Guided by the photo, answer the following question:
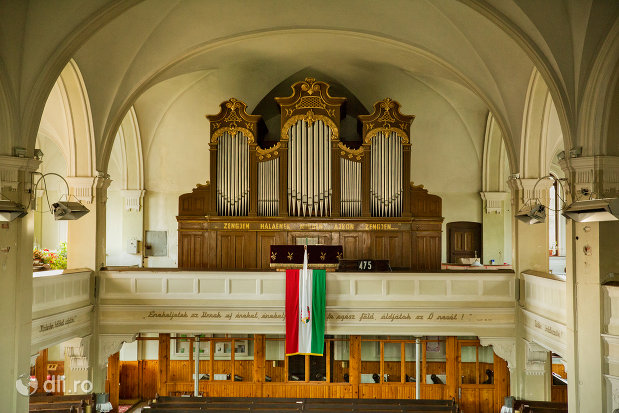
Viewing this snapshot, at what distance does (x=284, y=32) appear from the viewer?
1394 centimetres

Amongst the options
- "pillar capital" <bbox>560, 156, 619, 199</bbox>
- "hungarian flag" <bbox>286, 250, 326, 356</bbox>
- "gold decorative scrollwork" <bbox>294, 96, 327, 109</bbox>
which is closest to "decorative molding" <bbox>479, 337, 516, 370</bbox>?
"hungarian flag" <bbox>286, 250, 326, 356</bbox>

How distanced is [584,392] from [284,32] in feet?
29.5

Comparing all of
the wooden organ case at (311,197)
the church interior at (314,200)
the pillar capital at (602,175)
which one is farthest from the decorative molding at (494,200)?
the pillar capital at (602,175)

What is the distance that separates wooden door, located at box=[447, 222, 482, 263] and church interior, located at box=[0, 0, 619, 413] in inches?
3.0

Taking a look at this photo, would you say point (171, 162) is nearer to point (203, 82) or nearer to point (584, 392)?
point (203, 82)

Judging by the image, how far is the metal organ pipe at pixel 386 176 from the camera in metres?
15.1

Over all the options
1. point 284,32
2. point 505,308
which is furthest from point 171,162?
point 505,308

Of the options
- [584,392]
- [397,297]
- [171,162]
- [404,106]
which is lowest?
[584,392]

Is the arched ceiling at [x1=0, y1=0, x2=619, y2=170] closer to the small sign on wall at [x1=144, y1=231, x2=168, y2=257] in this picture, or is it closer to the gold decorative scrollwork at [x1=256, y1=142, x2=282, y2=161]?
the gold decorative scrollwork at [x1=256, y1=142, x2=282, y2=161]

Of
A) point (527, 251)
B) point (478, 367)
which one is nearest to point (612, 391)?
point (527, 251)

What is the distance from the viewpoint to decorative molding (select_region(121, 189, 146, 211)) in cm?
1791

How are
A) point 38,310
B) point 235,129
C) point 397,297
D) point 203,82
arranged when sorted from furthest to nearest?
point 203,82 → point 235,129 → point 397,297 → point 38,310

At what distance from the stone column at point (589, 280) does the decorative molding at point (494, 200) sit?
8.14 m

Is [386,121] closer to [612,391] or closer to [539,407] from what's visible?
[539,407]
